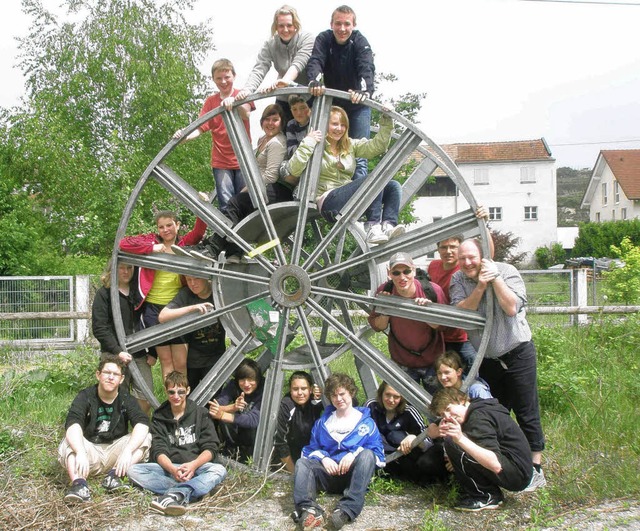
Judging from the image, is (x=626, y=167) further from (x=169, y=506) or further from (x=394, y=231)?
(x=169, y=506)

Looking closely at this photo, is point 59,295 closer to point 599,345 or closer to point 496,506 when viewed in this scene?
point 599,345

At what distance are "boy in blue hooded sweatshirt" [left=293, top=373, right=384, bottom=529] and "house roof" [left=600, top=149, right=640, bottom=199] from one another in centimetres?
4623

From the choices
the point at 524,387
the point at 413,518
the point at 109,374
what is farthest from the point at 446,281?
the point at 109,374

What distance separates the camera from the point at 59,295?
13531 millimetres

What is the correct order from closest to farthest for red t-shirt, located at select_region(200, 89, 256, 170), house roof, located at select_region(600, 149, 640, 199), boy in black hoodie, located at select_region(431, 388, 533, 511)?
boy in black hoodie, located at select_region(431, 388, 533, 511) → red t-shirt, located at select_region(200, 89, 256, 170) → house roof, located at select_region(600, 149, 640, 199)

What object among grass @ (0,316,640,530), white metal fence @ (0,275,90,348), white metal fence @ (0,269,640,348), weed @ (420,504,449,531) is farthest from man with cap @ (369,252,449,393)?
white metal fence @ (0,275,90,348)

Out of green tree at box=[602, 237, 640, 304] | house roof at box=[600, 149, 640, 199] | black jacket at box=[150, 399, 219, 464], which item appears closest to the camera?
black jacket at box=[150, 399, 219, 464]

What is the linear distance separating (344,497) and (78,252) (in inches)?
Answer: 634

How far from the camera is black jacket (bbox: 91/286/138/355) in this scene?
6.72m


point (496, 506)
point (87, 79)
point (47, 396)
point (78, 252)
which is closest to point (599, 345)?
point (496, 506)

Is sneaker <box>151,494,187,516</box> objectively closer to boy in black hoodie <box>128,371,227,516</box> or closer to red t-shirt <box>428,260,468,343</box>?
boy in black hoodie <box>128,371,227,516</box>

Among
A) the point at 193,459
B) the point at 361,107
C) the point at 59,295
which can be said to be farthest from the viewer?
the point at 59,295

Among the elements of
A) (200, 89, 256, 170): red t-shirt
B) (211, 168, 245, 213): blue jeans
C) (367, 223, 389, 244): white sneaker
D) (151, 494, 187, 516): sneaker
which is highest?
(200, 89, 256, 170): red t-shirt

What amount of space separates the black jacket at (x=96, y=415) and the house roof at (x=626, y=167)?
46.8 meters
